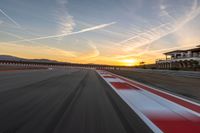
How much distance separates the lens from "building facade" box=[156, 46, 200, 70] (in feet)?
189

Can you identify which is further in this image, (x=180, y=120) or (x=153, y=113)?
(x=153, y=113)

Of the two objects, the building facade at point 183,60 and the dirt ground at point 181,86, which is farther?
the building facade at point 183,60

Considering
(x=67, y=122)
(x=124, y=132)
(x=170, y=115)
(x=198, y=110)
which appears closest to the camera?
(x=124, y=132)

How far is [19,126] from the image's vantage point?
4512 mm

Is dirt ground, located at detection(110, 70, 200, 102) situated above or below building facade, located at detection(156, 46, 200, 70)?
below

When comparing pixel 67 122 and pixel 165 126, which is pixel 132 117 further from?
pixel 67 122

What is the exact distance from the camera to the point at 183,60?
209 ft

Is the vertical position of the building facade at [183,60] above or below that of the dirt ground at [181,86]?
above

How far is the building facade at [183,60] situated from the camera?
57584 millimetres

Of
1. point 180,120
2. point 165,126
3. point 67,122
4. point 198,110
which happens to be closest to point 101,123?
point 67,122

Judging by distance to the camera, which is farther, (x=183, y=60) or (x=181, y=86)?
(x=183, y=60)

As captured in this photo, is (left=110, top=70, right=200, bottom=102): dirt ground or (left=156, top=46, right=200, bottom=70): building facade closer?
(left=110, top=70, right=200, bottom=102): dirt ground

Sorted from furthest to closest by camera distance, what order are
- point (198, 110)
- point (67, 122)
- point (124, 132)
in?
point (198, 110) < point (67, 122) < point (124, 132)

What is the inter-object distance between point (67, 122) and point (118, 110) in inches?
75.4
